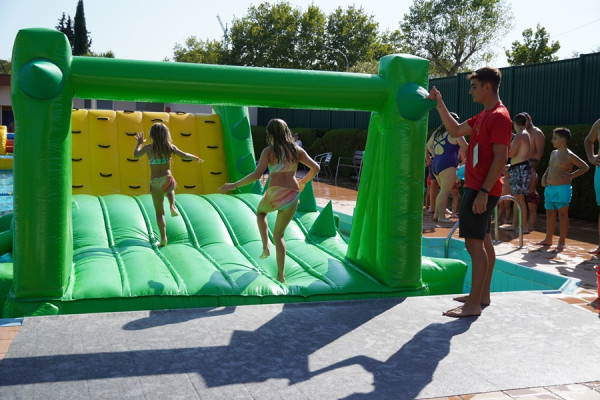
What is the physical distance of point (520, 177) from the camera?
852 cm

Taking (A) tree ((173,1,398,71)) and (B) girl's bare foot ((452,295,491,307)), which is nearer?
(B) girl's bare foot ((452,295,491,307))

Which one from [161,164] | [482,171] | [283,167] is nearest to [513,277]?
[482,171]

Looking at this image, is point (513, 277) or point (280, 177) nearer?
point (280, 177)

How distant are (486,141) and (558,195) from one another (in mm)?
3919

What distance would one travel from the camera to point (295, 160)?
5.07 metres

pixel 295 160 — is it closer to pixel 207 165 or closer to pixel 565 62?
pixel 207 165

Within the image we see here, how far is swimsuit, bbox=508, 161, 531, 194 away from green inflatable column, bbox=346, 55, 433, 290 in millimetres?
4212

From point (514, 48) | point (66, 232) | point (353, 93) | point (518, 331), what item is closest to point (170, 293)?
point (66, 232)

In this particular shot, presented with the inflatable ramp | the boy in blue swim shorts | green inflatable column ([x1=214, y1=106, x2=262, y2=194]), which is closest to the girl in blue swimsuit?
the boy in blue swim shorts

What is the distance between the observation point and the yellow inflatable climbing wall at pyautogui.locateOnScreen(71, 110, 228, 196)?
308 inches

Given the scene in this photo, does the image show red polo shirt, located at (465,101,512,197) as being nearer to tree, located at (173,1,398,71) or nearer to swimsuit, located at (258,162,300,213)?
swimsuit, located at (258,162,300,213)

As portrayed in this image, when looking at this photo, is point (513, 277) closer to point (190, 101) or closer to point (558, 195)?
point (558, 195)

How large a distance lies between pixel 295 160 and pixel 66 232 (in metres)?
1.82

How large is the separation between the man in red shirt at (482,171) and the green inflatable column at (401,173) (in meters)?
0.47
